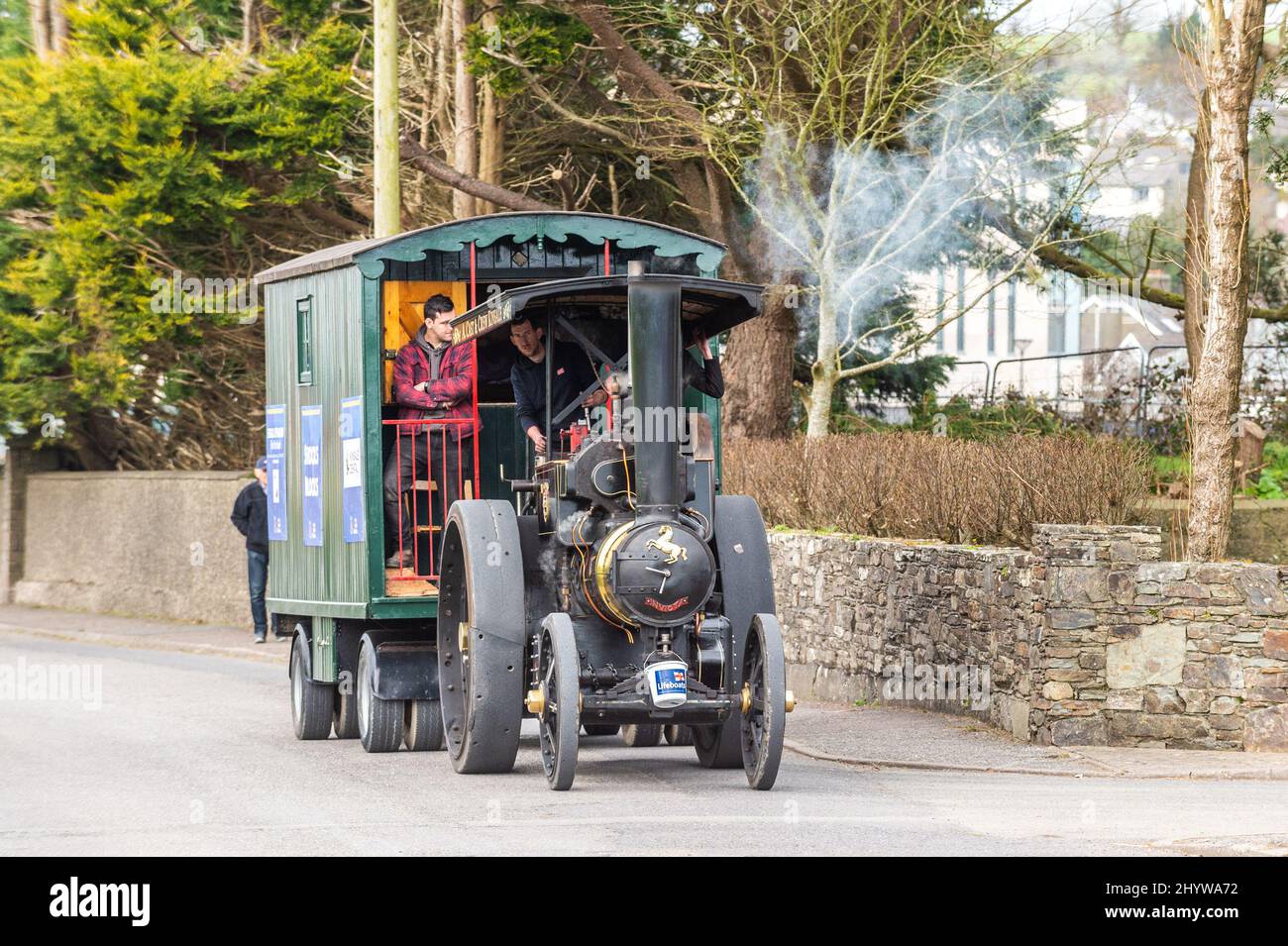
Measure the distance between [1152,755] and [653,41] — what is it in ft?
36.5

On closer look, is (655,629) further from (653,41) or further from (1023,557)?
(653,41)

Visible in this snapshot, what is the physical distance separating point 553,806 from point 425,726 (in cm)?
321

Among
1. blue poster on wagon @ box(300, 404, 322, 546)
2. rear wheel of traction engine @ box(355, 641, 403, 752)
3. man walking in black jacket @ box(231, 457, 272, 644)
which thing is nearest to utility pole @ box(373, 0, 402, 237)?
blue poster on wagon @ box(300, 404, 322, 546)

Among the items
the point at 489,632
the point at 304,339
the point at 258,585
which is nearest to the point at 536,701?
the point at 489,632

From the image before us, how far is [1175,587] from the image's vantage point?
1241 centimetres

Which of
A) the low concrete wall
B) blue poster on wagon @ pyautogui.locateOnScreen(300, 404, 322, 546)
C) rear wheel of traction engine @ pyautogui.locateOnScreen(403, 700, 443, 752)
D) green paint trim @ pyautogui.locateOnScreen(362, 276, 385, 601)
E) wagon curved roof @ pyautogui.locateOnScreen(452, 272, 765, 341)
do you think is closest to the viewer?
wagon curved roof @ pyautogui.locateOnScreen(452, 272, 765, 341)

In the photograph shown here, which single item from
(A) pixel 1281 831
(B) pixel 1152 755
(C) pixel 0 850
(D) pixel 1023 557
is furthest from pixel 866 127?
(C) pixel 0 850

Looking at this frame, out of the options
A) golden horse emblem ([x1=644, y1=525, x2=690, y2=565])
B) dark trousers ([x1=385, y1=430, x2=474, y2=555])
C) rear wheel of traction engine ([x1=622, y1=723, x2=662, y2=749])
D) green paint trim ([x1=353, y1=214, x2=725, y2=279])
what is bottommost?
rear wheel of traction engine ([x1=622, y1=723, x2=662, y2=749])

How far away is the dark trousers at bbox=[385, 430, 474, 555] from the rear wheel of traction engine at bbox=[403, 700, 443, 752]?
1.05 metres

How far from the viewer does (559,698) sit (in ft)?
33.1

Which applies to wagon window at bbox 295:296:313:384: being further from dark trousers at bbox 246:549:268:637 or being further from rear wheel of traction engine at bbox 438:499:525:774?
dark trousers at bbox 246:549:268:637

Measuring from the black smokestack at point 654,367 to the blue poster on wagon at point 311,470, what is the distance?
4012 millimetres

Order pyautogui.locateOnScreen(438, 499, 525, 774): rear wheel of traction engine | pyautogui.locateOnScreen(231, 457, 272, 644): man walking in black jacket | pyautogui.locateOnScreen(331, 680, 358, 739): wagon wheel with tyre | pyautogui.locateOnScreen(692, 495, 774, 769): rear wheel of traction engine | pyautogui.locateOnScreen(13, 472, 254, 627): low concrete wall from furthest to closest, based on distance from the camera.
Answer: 1. pyautogui.locateOnScreen(13, 472, 254, 627): low concrete wall
2. pyautogui.locateOnScreen(231, 457, 272, 644): man walking in black jacket
3. pyautogui.locateOnScreen(331, 680, 358, 739): wagon wheel with tyre
4. pyautogui.locateOnScreen(692, 495, 774, 769): rear wheel of traction engine
5. pyautogui.locateOnScreen(438, 499, 525, 774): rear wheel of traction engine

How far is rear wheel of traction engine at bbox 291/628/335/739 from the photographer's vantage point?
1399 centimetres
